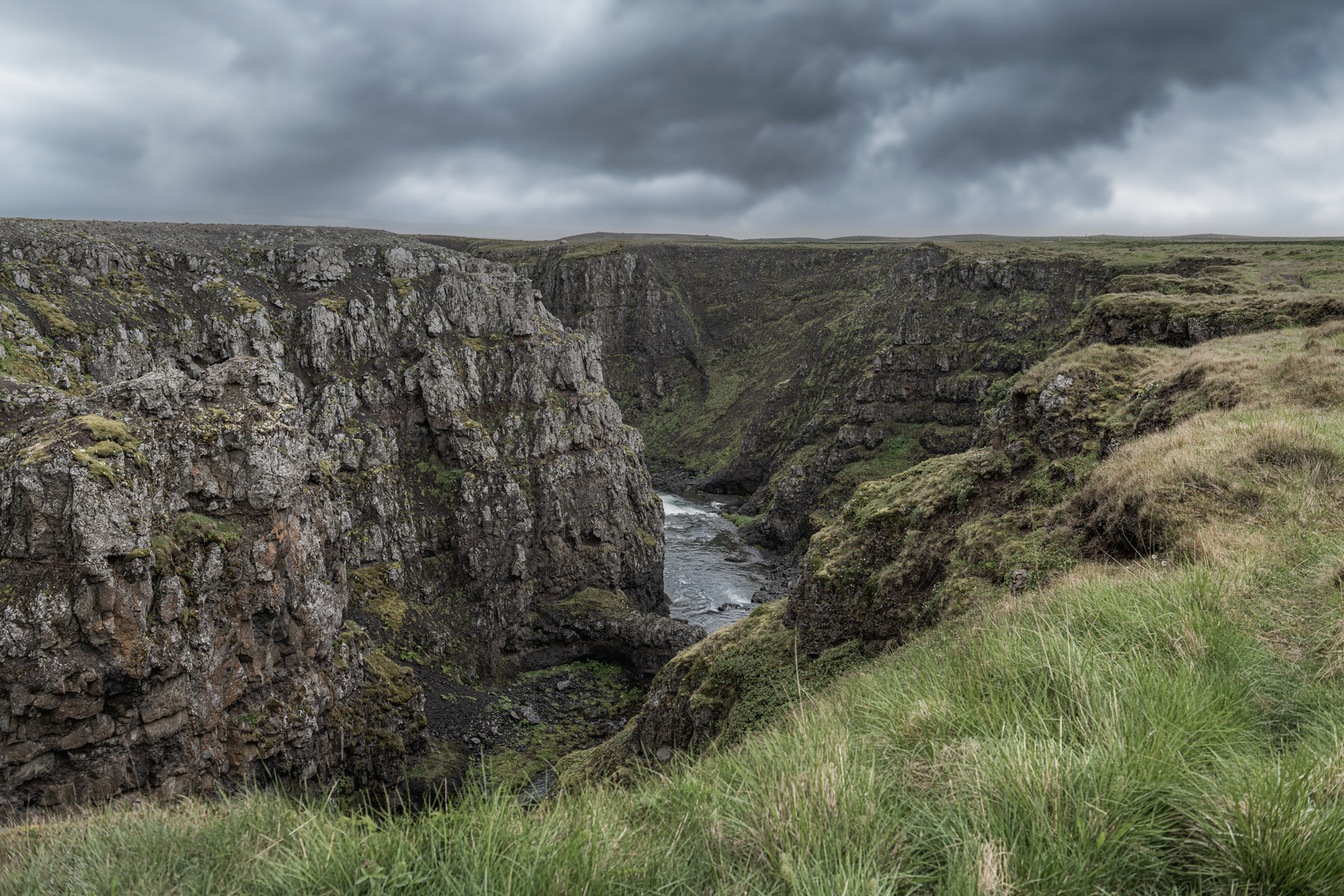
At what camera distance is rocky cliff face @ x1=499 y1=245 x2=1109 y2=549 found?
71000 millimetres

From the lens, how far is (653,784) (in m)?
4.86

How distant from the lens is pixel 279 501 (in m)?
24.0

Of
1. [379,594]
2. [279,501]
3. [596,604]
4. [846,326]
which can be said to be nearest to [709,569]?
[596,604]

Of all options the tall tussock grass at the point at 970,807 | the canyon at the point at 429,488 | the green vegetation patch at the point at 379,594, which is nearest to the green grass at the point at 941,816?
the tall tussock grass at the point at 970,807

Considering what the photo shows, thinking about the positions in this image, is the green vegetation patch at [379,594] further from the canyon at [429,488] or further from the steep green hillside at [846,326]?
the steep green hillside at [846,326]

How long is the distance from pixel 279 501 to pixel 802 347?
10737 cm

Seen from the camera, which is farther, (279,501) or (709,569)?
(709,569)

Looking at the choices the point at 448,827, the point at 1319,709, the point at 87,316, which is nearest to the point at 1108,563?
the point at 1319,709

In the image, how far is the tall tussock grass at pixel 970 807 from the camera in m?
2.74

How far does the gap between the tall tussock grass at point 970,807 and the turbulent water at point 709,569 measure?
4489cm

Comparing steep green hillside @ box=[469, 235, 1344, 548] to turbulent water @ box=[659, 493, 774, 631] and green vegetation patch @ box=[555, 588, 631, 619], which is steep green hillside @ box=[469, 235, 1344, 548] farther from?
green vegetation patch @ box=[555, 588, 631, 619]

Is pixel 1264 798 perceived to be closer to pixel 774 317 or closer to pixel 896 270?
pixel 896 270

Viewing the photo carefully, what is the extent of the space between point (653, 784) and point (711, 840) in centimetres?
151

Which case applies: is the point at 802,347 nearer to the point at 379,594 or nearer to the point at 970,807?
the point at 379,594
